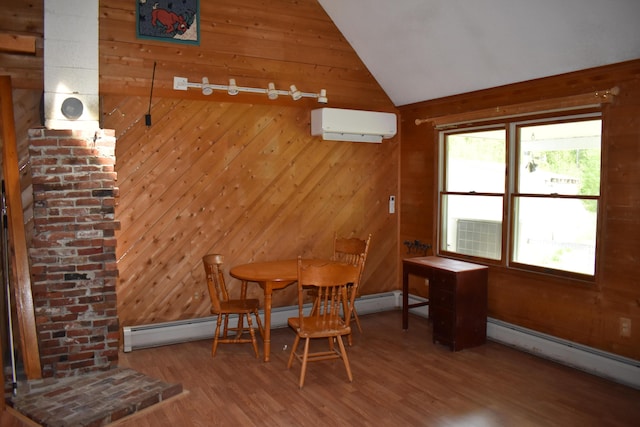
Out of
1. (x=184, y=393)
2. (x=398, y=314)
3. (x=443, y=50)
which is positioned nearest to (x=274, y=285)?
(x=184, y=393)

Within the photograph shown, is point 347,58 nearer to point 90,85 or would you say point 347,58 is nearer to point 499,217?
point 499,217

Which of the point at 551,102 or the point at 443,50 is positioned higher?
the point at 443,50

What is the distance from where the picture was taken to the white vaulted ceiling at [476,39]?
3939mm

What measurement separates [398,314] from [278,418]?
292 centimetres

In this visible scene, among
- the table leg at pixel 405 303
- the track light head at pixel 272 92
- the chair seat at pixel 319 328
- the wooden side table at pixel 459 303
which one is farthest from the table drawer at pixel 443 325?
the track light head at pixel 272 92

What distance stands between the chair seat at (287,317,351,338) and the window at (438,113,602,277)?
2.03 metres

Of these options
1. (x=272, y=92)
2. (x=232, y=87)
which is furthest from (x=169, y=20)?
(x=272, y=92)

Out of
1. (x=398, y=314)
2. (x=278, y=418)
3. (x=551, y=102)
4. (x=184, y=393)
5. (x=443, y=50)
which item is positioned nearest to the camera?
(x=278, y=418)

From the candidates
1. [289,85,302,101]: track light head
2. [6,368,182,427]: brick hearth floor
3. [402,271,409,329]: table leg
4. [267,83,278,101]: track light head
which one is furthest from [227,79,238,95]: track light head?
[6,368,182,427]: brick hearth floor

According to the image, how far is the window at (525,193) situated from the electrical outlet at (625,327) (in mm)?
457

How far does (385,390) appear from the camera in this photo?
13.1ft

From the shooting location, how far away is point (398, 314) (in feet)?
20.3

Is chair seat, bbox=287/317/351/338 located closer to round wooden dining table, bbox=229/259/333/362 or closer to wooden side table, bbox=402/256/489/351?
round wooden dining table, bbox=229/259/333/362

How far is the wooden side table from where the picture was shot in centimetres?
487
